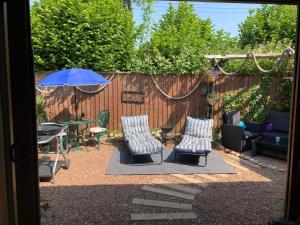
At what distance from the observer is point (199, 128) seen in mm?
7484

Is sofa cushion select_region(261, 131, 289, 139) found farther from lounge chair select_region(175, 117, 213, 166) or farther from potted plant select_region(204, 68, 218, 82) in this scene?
potted plant select_region(204, 68, 218, 82)

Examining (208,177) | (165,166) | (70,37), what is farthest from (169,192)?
(70,37)

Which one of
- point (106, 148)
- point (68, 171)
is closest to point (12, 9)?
point (68, 171)

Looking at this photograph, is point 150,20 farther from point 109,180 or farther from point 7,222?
point 7,222

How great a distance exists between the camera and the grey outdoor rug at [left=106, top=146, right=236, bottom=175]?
6.09 meters

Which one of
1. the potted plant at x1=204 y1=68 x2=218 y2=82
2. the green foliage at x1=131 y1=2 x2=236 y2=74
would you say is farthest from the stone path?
the green foliage at x1=131 y1=2 x2=236 y2=74

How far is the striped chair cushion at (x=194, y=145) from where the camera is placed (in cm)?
656

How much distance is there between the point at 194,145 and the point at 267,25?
1329cm

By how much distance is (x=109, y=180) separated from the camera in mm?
5559

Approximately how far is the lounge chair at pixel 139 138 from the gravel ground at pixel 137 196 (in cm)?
79

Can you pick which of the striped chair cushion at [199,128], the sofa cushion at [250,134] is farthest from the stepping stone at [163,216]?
the sofa cushion at [250,134]

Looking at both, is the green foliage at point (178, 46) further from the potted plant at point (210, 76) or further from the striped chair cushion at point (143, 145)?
the striped chair cushion at point (143, 145)

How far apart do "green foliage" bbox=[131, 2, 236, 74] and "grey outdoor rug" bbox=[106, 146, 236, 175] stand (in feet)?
9.94

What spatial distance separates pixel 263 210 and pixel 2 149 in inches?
144
